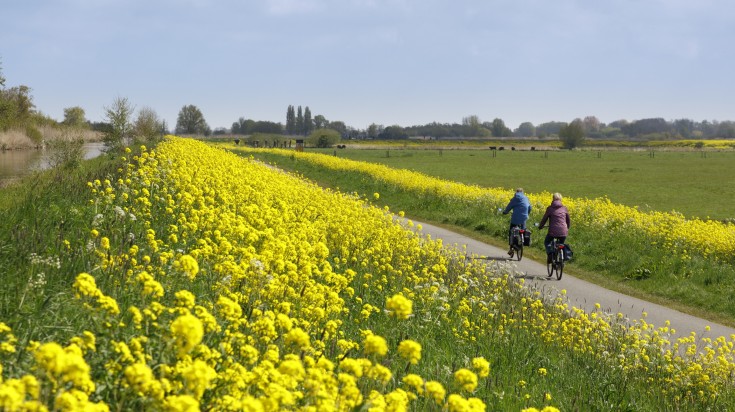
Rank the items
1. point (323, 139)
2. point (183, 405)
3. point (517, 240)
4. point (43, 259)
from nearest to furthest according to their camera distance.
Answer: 1. point (183, 405)
2. point (43, 259)
3. point (517, 240)
4. point (323, 139)

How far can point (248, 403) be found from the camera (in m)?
3.00

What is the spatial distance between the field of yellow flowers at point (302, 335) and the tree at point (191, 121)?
16191cm

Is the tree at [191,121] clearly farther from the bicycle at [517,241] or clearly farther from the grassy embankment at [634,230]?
the bicycle at [517,241]

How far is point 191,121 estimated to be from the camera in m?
169

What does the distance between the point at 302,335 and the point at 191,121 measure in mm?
173131

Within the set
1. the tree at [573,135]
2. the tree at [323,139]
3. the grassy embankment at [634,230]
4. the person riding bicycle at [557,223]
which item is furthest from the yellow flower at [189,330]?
the tree at [573,135]

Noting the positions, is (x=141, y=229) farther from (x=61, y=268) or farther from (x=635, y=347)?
(x=635, y=347)

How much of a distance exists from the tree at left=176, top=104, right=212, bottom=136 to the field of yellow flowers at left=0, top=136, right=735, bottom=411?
162 metres

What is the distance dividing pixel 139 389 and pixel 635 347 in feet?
24.9

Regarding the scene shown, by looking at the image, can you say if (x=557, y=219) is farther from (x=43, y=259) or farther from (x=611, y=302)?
(x=43, y=259)

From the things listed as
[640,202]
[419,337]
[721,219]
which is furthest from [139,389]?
[640,202]

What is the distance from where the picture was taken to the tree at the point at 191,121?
169 metres

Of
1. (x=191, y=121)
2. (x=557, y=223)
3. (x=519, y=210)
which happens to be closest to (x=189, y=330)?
(x=557, y=223)

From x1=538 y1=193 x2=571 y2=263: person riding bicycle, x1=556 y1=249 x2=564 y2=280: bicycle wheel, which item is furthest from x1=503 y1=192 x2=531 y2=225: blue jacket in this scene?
x1=556 y1=249 x2=564 y2=280: bicycle wheel
